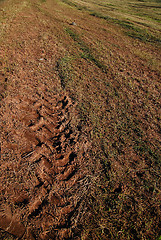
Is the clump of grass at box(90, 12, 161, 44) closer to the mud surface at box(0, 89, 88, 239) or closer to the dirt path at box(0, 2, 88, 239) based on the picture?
the dirt path at box(0, 2, 88, 239)

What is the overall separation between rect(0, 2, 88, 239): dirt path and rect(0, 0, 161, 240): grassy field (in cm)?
24

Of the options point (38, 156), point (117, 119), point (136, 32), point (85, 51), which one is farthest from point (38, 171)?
point (136, 32)

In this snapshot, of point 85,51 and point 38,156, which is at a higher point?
point 85,51

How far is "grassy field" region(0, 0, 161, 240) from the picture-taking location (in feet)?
7.03

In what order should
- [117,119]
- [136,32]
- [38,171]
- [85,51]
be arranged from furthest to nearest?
1. [136,32]
2. [85,51]
3. [117,119]
4. [38,171]

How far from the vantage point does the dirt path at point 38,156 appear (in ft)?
6.57

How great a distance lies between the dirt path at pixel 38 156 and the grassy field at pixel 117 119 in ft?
0.80

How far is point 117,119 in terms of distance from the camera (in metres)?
3.46

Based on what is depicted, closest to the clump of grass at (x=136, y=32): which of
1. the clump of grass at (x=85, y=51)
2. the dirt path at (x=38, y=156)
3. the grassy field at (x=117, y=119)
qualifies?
the grassy field at (x=117, y=119)

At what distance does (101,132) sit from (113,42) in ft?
18.2

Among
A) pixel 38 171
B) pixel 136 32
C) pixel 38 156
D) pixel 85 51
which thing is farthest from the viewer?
pixel 136 32

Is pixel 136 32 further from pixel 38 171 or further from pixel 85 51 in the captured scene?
pixel 38 171

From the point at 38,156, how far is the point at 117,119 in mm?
1963

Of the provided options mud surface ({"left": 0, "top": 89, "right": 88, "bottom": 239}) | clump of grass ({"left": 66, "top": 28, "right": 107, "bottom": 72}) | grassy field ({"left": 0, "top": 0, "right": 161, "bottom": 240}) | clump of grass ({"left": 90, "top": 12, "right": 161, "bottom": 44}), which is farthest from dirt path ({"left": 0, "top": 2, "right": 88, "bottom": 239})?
clump of grass ({"left": 90, "top": 12, "right": 161, "bottom": 44})
